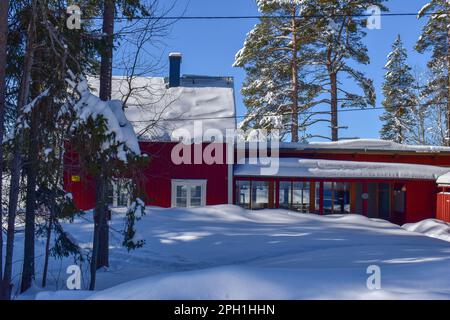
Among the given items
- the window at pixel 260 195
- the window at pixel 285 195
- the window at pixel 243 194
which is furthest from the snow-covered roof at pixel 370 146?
the window at pixel 243 194

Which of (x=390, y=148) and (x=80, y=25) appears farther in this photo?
(x=390, y=148)

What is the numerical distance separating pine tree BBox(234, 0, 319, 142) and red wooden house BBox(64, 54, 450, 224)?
17.1 feet

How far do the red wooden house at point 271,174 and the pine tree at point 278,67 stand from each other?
5199 mm

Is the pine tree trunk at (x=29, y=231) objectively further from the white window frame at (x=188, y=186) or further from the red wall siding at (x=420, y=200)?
the red wall siding at (x=420, y=200)

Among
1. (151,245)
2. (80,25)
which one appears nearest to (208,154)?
(151,245)

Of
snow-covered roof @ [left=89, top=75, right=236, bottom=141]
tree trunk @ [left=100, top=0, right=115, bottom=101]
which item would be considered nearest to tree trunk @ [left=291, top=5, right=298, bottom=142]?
snow-covered roof @ [left=89, top=75, right=236, bottom=141]

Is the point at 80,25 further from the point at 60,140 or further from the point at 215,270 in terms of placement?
the point at 215,270

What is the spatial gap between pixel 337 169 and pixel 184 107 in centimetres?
773

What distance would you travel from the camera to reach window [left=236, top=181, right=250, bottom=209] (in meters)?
21.0

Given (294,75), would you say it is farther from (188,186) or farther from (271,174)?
(188,186)

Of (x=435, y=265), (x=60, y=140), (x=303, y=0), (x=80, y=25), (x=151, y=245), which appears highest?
(x=303, y=0)

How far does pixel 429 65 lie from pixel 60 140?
29.3 m

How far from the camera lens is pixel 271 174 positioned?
19984 mm

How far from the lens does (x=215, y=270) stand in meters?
5.39
